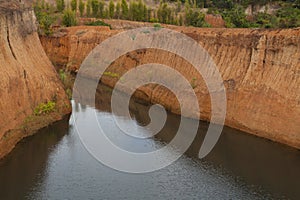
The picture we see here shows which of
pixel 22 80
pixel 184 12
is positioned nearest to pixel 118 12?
pixel 184 12

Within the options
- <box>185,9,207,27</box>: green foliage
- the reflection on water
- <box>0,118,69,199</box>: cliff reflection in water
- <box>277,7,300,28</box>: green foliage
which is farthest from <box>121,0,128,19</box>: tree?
the reflection on water

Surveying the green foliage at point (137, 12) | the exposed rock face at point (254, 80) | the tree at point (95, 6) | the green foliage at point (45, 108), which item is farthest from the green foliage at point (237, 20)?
the green foliage at point (45, 108)

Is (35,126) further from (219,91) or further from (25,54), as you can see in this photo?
(219,91)

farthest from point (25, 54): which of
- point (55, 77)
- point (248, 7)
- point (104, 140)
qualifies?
point (248, 7)

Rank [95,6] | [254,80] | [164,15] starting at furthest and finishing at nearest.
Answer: [95,6] < [164,15] < [254,80]

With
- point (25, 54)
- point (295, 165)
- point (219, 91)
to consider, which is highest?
point (25, 54)

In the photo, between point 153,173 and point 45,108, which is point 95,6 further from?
point 153,173
